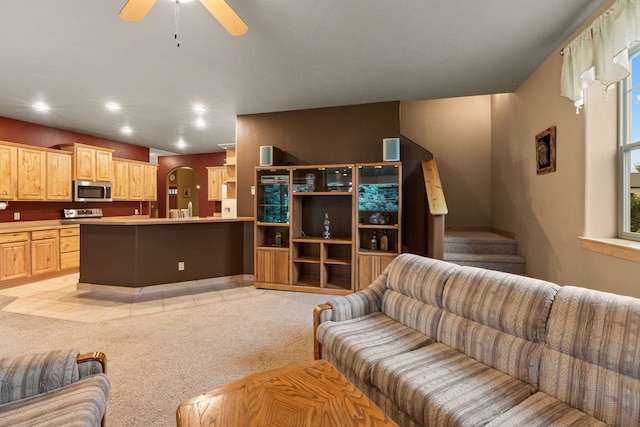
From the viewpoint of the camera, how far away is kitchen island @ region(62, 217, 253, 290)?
4.20 meters

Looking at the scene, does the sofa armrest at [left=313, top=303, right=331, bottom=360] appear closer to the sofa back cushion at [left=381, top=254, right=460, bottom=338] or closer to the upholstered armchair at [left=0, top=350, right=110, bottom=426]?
the sofa back cushion at [left=381, top=254, right=460, bottom=338]

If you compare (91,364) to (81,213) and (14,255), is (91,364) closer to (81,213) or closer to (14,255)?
(14,255)

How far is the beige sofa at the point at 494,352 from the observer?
3.96ft

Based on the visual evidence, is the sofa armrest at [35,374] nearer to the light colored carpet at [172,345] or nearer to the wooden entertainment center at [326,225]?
the light colored carpet at [172,345]

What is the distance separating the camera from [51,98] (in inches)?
165

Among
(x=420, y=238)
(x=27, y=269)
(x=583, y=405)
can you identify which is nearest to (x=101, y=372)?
(x=583, y=405)

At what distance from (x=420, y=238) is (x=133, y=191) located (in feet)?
20.5

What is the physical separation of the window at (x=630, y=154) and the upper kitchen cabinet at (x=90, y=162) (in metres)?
7.61

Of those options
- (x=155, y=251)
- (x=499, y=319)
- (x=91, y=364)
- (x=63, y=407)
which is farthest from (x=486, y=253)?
(x=155, y=251)

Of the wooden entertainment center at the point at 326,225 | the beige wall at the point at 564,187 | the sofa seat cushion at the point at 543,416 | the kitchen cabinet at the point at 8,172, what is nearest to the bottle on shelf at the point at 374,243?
the wooden entertainment center at the point at 326,225

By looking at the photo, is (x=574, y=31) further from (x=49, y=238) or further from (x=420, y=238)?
(x=49, y=238)

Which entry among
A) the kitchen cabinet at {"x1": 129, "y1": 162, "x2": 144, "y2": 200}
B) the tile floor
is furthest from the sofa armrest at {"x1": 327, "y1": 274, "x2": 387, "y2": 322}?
the kitchen cabinet at {"x1": 129, "y1": 162, "x2": 144, "y2": 200}

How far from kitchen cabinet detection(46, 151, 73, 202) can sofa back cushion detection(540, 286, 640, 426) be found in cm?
702

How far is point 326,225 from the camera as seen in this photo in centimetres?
460
